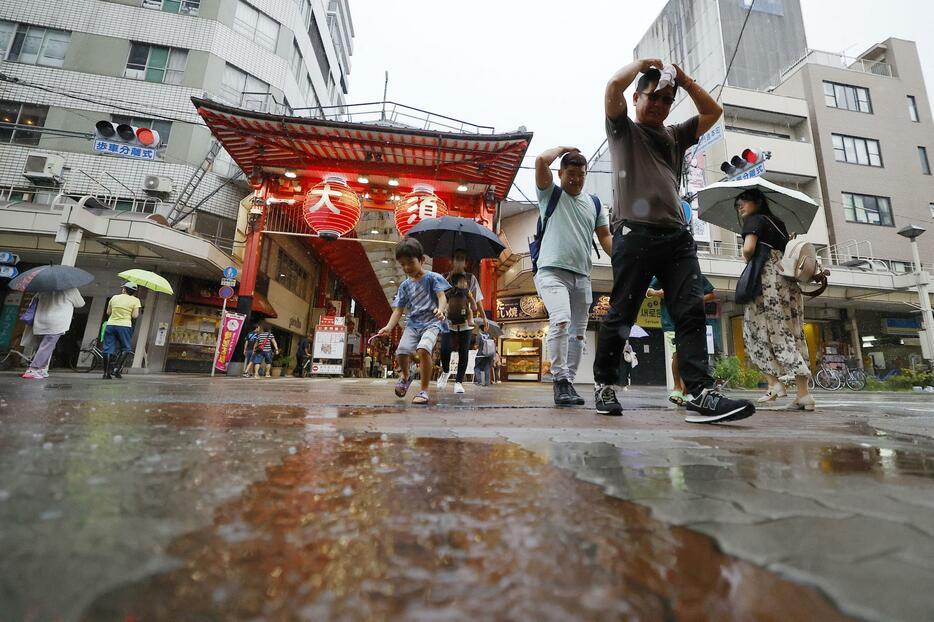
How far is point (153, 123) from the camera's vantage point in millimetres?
14016

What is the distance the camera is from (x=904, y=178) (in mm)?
18266

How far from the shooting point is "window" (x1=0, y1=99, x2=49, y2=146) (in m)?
13.5

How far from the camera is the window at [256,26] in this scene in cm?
1593

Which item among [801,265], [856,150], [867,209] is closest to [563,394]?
[801,265]

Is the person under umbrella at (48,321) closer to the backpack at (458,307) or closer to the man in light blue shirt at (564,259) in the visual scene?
the backpack at (458,307)

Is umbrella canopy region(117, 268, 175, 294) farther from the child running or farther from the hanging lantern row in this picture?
the child running

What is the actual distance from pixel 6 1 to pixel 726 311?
89.8 feet

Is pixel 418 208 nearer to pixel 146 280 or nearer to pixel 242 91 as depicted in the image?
pixel 146 280

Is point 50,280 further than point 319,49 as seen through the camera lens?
No

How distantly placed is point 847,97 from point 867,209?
18.5 ft

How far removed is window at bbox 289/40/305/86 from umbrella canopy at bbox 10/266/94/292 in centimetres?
1436

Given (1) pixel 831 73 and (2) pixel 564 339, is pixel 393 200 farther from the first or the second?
(1) pixel 831 73

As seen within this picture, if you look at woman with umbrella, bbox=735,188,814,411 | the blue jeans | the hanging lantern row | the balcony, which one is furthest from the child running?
the balcony

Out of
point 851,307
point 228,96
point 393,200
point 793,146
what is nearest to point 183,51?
point 228,96
